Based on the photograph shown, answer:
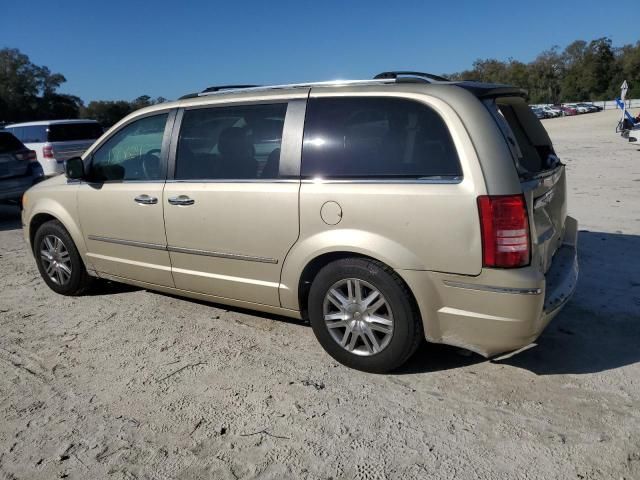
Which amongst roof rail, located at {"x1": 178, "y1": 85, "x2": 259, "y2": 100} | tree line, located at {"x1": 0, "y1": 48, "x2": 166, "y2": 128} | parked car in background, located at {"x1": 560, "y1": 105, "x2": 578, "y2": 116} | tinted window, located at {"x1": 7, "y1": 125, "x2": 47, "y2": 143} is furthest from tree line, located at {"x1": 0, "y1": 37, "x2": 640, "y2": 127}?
roof rail, located at {"x1": 178, "y1": 85, "x2": 259, "y2": 100}

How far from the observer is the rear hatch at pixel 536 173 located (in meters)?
3.11

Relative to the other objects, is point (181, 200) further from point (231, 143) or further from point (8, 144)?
point (8, 144)

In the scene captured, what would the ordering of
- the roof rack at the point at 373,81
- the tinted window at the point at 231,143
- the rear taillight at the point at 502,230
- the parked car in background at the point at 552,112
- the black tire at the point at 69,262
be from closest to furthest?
the rear taillight at the point at 502,230 → the roof rack at the point at 373,81 → the tinted window at the point at 231,143 → the black tire at the point at 69,262 → the parked car in background at the point at 552,112

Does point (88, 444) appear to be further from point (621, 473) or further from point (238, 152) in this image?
point (621, 473)

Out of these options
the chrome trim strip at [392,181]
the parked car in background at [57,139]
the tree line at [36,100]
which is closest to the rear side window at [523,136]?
the chrome trim strip at [392,181]

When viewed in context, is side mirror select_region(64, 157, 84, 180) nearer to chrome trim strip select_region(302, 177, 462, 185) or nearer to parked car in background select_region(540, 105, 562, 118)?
chrome trim strip select_region(302, 177, 462, 185)

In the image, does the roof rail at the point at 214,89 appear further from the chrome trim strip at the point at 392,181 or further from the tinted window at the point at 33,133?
the tinted window at the point at 33,133

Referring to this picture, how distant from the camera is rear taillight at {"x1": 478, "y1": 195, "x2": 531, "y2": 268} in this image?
292 cm

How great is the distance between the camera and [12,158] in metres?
9.90

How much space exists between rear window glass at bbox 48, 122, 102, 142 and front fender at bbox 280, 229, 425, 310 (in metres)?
12.5

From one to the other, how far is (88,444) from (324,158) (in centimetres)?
216

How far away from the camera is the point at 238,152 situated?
3.95m

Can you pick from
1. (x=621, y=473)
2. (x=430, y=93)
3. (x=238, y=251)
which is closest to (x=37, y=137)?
(x=238, y=251)

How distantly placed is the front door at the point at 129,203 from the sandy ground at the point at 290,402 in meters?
0.47
